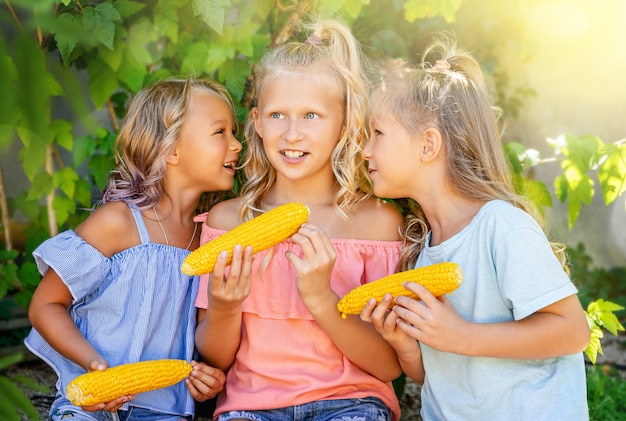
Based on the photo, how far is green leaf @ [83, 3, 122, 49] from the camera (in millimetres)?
2896

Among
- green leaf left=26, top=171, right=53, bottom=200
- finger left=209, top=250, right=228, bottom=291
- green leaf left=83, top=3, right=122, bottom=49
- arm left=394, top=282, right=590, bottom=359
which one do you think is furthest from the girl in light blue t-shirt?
green leaf left=26, top=171, right=53, bottom=200

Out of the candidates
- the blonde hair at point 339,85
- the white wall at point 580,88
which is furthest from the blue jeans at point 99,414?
the white wall at point 580,88

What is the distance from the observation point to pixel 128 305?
2.79 metres

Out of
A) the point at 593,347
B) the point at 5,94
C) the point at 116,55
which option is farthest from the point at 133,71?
the point at 5,94

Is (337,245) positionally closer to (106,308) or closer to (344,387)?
(344,387)

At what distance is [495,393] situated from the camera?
2342 mm

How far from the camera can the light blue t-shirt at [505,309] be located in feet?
7.31

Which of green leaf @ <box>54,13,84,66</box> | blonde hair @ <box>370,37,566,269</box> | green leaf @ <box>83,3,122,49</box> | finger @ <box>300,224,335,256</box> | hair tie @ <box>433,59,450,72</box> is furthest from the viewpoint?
green leaf @ <box>83,3,122,49</box>

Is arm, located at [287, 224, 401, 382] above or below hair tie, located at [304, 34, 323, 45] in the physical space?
below

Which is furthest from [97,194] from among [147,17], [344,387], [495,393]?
[495,393]

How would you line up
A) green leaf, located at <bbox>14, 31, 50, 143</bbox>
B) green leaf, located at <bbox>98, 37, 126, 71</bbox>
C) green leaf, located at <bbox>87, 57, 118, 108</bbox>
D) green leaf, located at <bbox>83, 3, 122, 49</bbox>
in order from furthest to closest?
1. green leaf, located at <bbox>87, 57, 118, 108</bbox>
2. green leaf, located at <bbox>98, 37, 126, 71</bbox>
3. green leaf, located at <bbox>83, 3, 122, 49</bbox>
4. green leaf, located at <bbox>14, 31, 50, 143</bbox>

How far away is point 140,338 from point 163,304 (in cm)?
17

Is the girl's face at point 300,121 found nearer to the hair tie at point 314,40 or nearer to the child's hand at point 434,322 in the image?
the hair tie at point 314,40

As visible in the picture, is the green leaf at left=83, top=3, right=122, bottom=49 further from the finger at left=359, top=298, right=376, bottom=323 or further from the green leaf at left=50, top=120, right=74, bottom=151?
the finger at left=359, top=298, right=376, bottom=323
